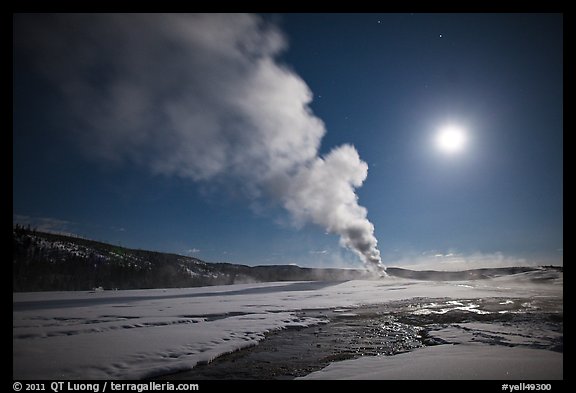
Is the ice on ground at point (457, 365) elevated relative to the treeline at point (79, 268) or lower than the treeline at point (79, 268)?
elevated

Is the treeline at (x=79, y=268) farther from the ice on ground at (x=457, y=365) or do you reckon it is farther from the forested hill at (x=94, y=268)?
the ice on ground at (x=457, y=365)

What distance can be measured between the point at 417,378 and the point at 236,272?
100797 mm

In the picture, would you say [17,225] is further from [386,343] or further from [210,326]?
[386,343]

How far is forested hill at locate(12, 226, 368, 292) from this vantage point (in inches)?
2237

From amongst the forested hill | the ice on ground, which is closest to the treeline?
the forested hill

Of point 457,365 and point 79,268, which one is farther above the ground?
point 457,365

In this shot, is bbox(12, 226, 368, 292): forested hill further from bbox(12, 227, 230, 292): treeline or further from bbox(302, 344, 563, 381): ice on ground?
bbox(302, 344, 563, 381): ice on ground

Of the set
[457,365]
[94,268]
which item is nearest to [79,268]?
[94,268]

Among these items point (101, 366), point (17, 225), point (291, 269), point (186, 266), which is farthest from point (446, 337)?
point (291, 269)

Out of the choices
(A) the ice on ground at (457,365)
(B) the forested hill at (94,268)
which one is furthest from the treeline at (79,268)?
(A) the ice on ground at (457,365)

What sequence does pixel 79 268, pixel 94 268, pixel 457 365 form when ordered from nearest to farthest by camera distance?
pixel 457 365, pixel 79 268, pixel 94 268

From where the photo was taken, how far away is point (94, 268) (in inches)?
2562

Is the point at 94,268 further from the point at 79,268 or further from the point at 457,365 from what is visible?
the point at 457,365

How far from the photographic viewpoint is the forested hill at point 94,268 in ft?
186
